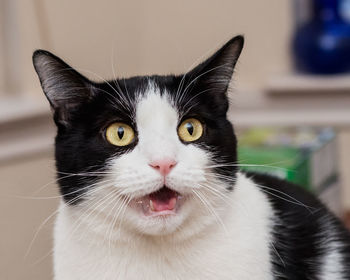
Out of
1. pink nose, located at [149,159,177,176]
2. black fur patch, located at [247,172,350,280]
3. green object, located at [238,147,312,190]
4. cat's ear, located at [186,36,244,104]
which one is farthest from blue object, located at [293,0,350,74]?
pink nose, located at [149,159,177,176]

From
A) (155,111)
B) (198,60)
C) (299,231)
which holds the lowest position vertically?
(299,231)

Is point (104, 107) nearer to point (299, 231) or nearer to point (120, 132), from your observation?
point (120, 132)

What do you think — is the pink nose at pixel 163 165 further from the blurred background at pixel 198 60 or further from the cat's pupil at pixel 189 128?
the blurred background at pixel 198 60

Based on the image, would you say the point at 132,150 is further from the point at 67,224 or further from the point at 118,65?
the point at 118,65

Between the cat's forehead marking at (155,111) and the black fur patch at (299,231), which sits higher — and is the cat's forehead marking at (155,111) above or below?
above

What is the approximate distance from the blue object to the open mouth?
1.25 m

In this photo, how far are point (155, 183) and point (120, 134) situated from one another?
0.33 feet

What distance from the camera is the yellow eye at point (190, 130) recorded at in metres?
0.88

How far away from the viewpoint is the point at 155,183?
2.61ft

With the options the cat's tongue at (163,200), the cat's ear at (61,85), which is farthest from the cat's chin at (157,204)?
the cat's ear at (61,85)

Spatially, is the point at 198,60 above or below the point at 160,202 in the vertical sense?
above

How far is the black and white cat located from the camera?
84cm

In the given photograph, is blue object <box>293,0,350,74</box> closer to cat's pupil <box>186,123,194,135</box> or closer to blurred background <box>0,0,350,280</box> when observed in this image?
blurred background <box>0,0,350,280</box>

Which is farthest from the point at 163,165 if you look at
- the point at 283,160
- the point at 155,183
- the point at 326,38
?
the point at 326,38
